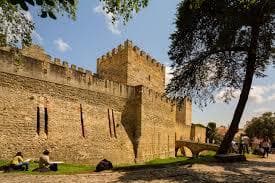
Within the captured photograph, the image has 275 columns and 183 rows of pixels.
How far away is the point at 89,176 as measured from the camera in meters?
13.6

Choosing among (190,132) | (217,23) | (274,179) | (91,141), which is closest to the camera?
(274,179)

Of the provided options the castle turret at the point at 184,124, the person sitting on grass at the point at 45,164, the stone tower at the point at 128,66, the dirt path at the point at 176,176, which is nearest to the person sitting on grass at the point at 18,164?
the person sitting on grass at the point at 45,164

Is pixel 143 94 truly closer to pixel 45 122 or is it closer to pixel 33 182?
pixel 45 122

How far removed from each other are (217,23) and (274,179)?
9.10 meters

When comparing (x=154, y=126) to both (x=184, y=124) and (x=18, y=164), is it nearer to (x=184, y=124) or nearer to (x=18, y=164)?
(x=184, y=124)

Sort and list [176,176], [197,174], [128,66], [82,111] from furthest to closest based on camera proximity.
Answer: [128,66] < [82,111] < [197,174] < [176,176]

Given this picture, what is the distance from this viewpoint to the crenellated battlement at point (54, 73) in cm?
2064

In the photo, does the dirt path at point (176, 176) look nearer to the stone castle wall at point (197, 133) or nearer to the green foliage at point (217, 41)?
the green foliage at point (217, 41)

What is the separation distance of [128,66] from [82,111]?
10226 mm

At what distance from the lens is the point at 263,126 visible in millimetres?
68625

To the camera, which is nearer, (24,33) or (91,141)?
(24,33)

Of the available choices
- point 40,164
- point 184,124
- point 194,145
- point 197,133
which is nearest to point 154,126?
point 194,145

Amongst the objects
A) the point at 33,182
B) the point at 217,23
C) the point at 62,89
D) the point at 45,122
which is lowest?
the point at 33,182

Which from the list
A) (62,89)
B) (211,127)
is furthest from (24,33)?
(211,127)
